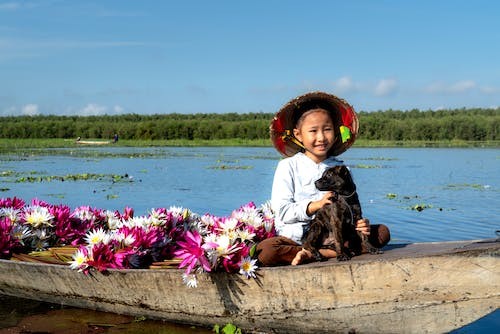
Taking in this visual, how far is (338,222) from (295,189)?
54 centimetres

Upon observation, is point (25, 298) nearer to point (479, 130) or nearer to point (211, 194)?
point (211, 194)

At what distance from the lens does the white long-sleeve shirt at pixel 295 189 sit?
4289 millimetres

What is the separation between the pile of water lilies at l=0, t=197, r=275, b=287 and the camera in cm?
410

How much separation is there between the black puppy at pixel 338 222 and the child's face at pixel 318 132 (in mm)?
386

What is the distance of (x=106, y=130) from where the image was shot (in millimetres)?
59250

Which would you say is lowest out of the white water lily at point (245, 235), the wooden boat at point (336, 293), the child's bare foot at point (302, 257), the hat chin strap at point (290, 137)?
the wooden boat at point (336, 293)

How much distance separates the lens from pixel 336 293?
392cm

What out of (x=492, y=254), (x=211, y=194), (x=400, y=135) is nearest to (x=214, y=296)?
(x=492, y=254)

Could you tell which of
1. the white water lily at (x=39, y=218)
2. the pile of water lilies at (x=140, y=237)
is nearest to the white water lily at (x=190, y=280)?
the pile of water lilies at (x=140, y=237)

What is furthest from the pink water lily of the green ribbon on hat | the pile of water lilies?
the green ribbon on hat

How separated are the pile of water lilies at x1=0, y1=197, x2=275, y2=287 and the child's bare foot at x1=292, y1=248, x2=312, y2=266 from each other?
1.02 feet

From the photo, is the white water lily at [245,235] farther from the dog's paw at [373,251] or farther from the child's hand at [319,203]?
the dog's paw at [373,251]

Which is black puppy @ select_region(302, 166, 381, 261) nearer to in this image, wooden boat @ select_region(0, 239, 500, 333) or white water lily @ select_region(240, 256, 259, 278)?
wooden boat @ select_region(0, 239, 500, 333)

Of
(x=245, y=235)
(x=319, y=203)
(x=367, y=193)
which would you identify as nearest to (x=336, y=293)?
(x=319, y=203)
